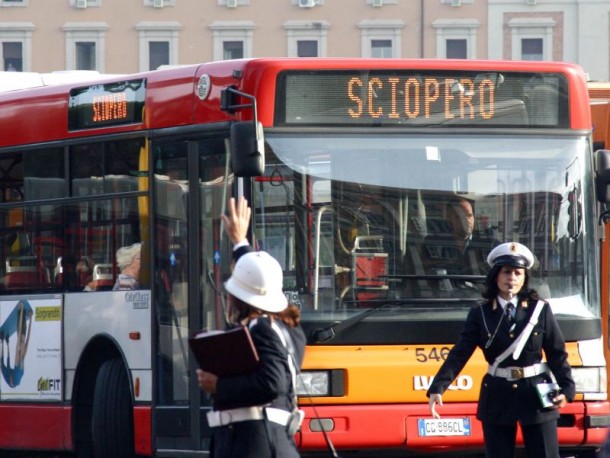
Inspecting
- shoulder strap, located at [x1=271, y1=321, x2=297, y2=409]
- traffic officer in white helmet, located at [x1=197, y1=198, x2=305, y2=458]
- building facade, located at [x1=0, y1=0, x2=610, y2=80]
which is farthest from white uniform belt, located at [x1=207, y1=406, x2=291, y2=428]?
building facade, located at [x1=0, y1=0, x2=610, y2=80]

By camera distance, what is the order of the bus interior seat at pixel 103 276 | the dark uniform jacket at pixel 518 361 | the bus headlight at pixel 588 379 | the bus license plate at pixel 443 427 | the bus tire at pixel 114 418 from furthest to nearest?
the bus interior seat at pixel 103 276
the bus tire at pixel 114 418
the bus headlight at pixel 588 379
the bus license plate at pixel 443 427
the dark uniform jacket at pixel 518 361

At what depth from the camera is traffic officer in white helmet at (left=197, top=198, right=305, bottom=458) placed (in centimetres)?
600

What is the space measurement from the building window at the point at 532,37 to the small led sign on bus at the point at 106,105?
6657 cm

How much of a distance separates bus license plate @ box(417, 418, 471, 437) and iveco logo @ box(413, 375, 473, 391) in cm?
19

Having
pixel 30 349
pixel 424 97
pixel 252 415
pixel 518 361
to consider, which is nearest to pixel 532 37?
pixel 30 349

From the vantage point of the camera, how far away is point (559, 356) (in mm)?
Result: 8156

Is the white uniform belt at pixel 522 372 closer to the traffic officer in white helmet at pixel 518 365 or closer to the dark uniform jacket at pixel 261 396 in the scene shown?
the traffic officer in white helmet at pixel 518 365

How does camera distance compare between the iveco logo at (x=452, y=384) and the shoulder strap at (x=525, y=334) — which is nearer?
the shoulder strap at (x=525, y=334)

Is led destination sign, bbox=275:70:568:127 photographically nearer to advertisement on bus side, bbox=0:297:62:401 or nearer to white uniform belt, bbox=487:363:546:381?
white uniform belt, bbox=487:363:546:381

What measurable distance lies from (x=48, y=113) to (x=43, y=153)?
29cm

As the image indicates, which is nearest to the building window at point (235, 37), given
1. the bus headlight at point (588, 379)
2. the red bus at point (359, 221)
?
the red bus at point (359, 221)

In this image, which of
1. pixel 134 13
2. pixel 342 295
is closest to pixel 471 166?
pixel 342 295

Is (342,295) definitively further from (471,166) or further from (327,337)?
(471,166)

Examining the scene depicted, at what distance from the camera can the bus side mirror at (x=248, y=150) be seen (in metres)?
9.27
